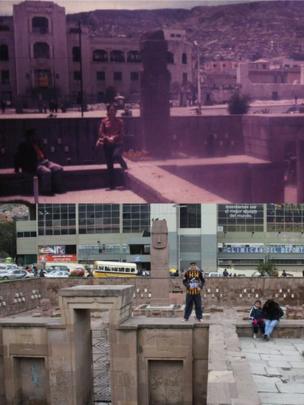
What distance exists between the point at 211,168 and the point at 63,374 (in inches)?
268

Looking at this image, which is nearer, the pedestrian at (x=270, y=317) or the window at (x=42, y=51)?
the pedestrian at (x=270, y=317)

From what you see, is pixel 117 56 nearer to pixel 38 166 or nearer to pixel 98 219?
pixel 38 166

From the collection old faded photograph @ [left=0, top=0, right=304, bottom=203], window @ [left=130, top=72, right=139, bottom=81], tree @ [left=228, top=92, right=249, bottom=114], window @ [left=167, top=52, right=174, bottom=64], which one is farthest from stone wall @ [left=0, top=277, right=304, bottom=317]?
window @ [left=167, top=52, right=174, bottom=64]

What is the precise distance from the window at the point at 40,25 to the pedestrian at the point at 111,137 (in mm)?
2223

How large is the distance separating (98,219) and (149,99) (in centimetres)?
1686

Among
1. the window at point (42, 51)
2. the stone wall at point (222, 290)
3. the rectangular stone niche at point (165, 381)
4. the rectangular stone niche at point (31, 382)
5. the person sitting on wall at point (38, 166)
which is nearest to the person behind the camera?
the rectangular stone niche at point (165, 381)

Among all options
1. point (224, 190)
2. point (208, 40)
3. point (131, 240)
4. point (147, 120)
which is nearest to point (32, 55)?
point (147, 120)

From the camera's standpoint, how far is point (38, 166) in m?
15.3

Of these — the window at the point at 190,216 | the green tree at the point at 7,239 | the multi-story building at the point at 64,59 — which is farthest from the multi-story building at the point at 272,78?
the green tree at the point at 7,239

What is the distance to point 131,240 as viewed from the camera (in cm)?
3178

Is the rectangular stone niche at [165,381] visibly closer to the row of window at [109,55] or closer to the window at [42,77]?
the row of window at [109,55]

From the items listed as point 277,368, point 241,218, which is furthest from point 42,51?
point 241,218

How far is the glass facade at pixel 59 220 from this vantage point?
31.8 meters

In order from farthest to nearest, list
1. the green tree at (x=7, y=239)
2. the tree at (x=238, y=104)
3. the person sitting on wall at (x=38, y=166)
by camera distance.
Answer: the green tree at (x=7, y=239) → the tree at (x=238, y=104) → the person sitting on wall at (x=38, y=166)
